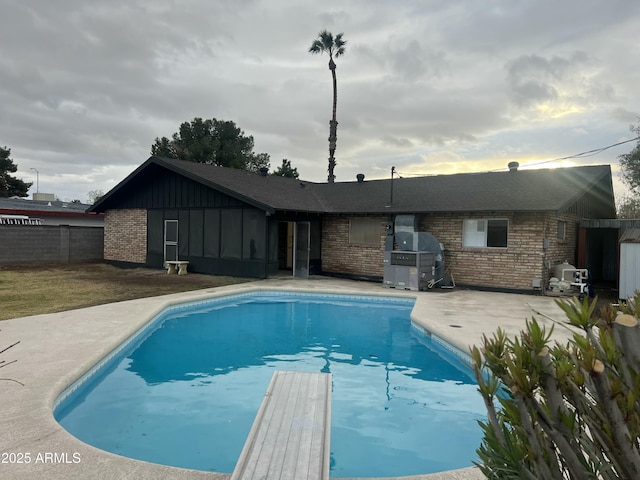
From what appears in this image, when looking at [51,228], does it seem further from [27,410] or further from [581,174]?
[581,174]

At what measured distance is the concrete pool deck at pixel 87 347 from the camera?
122 inches

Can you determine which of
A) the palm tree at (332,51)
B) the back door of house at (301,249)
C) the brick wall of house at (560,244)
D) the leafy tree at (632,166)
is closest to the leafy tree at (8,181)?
the palm tree at (332,51)

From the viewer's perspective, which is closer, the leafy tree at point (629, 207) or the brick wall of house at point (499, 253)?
the brick wall of house at point (499, 253)

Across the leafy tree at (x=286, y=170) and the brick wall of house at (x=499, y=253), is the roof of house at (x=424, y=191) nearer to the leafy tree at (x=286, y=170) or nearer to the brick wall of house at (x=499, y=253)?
the brick wall of house at (x=499, y=253)

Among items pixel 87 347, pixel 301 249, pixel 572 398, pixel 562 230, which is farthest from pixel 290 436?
pixel 562 230

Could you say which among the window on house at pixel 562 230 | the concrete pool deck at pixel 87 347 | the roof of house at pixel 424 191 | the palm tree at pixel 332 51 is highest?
the palm tree at pixel 332 51

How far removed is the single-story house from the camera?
12.8 m

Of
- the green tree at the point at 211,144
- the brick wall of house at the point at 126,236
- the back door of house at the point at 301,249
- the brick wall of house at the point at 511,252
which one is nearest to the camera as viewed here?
the brick wall of house at the point at 511,252

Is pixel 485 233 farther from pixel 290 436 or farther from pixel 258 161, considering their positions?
pixel 258 161

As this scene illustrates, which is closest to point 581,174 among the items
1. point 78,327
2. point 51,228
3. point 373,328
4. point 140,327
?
point 373,328

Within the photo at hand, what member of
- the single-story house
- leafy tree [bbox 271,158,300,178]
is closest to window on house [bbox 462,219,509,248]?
the single-story house

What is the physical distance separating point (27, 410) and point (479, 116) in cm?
1761

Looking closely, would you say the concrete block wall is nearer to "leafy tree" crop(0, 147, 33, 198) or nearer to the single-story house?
the single-story house

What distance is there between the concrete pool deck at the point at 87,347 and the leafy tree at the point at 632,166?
22822 millimetres
